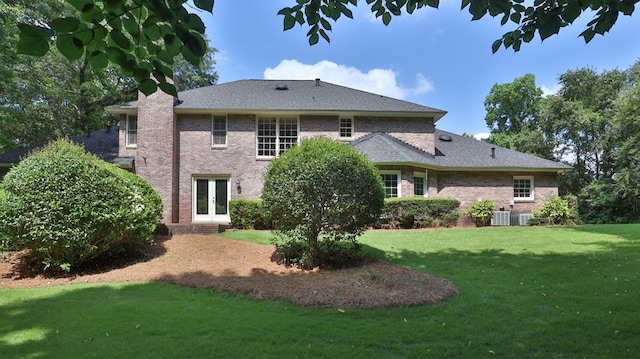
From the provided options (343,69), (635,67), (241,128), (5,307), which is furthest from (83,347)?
(635,67)

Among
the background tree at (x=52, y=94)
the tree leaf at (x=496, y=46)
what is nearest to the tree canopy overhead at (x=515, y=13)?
the tree leaf at (x=496, y=46)

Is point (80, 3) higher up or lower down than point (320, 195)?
higher up

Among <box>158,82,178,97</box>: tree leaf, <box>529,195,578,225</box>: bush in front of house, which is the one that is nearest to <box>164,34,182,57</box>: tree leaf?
<box>158,82,178,97</box>: tree leaf

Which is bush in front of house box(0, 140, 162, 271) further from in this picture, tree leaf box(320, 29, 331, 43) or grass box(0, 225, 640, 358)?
tree leaf box(320, 29, 331, 43)

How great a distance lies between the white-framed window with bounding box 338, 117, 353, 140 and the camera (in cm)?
1869

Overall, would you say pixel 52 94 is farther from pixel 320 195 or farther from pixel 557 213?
pixel 557 213

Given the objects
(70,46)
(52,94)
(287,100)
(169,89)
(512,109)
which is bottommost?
(169,89)

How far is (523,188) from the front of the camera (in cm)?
1950

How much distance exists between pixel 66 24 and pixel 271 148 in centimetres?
1619

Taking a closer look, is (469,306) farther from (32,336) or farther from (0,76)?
(0,76)

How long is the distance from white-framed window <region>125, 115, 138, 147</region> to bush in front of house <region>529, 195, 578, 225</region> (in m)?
20.1

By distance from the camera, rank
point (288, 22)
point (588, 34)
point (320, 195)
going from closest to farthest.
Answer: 1. point (288, 22)
2. point (588, 34)
3. point (320, 195)

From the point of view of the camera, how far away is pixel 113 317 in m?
5.26

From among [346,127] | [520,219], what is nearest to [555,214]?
[520,219]
